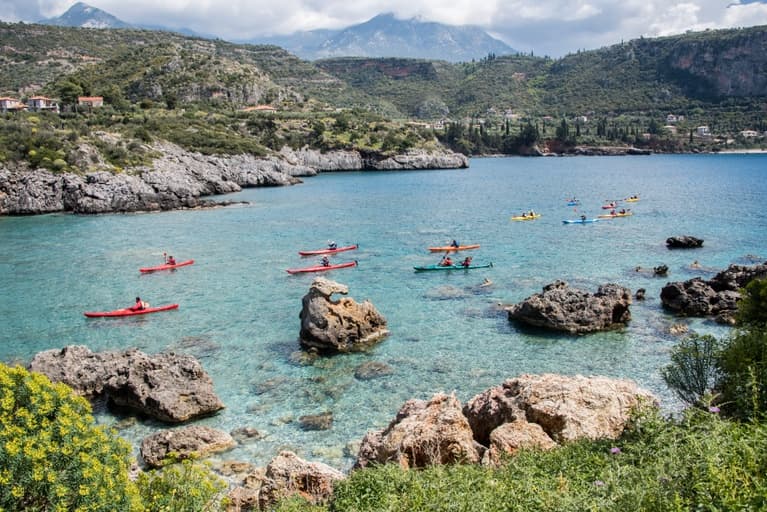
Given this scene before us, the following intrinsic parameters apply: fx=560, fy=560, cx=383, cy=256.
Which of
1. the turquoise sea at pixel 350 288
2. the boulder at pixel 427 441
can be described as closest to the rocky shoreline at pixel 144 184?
the turquoise sea at pixel 350 288

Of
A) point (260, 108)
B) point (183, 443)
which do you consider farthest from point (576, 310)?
point (260, 108)

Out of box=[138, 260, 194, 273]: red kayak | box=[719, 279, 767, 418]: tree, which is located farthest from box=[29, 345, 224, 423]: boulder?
box=[138, 260, 194, 273]: red kayak

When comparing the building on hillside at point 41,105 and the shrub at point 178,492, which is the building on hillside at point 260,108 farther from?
the shrub at point 178,492

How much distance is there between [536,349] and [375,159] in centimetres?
13571

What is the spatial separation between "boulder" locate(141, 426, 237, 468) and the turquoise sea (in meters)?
0.92

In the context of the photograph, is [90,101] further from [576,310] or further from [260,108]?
[576,310]

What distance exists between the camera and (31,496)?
964 cm

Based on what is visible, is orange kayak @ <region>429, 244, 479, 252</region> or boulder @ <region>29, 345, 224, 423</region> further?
orange kayak @ <region>429, 244, 479, 252</region>

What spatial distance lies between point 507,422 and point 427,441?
280 centimetres

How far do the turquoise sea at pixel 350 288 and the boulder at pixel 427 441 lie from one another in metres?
3.96

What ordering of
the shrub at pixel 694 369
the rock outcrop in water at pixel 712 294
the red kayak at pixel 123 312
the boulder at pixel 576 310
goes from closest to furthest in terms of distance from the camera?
the shrub at pixel 694 369 → the boulder at pixel 576 310 → the rock outcrop in water at pixel 712 294 → the red kayak at pixel 123 312

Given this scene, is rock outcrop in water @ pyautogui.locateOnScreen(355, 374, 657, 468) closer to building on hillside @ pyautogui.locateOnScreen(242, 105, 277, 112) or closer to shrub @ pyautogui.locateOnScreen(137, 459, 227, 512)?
shrub @ pyautogui.locateOnScreen(137, 459, 227, 512)

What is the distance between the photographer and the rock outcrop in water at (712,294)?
31.2 m

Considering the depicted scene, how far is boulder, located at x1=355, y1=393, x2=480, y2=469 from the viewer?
1312 centimetres
